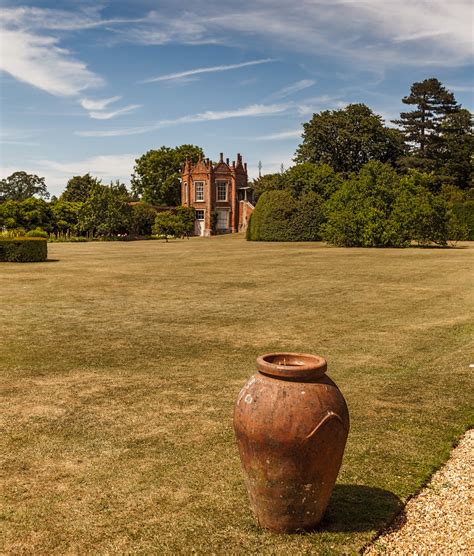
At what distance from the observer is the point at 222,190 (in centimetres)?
7156

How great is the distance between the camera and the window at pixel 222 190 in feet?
234

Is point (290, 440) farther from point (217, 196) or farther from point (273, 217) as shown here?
point (217, 196)

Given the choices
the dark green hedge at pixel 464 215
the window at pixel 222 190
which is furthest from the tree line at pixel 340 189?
the window at pixel 222 190

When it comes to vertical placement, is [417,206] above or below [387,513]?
above

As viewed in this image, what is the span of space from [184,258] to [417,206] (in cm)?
1741

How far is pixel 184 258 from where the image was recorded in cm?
3222

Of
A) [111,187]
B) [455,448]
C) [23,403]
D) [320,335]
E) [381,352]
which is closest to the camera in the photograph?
[455,448]

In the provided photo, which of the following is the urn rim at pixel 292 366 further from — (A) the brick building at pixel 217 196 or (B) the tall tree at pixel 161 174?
(B) the tall tree at pixel 161 174

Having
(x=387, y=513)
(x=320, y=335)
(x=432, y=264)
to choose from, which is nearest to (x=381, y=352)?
(x=320, y=335)

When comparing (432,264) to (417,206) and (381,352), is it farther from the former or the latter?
(381,352)

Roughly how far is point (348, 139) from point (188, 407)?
64.1 meters

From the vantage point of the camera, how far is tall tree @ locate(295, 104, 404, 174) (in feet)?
220

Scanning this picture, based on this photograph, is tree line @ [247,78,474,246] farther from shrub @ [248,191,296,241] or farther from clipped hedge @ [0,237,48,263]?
clipped hedge @ [0,237,48,263]

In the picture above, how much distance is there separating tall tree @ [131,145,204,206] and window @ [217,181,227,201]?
1572cm
